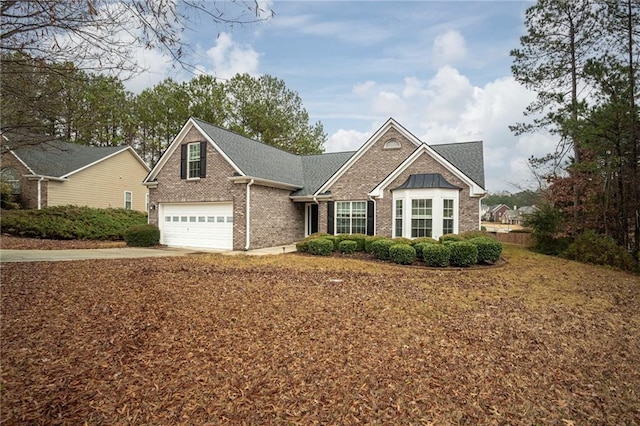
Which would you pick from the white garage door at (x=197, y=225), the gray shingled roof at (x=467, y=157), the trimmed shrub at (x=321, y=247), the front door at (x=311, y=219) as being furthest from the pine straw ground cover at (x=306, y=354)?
the front door at (x=311, y=219)

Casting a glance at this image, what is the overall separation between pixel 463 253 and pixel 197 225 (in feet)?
41.2

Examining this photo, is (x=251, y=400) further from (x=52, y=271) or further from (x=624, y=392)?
(x=52, y=271)

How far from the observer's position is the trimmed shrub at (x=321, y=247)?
1374 centimetres

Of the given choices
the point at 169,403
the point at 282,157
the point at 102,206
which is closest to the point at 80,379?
the point at 169,403

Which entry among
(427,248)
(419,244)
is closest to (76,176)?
(419,244)

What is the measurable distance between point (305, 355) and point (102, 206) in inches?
993

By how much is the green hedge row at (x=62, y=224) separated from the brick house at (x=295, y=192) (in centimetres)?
330

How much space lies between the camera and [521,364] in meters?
4.16

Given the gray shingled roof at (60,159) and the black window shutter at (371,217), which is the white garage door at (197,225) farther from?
the gray shingled roof at (60,159)

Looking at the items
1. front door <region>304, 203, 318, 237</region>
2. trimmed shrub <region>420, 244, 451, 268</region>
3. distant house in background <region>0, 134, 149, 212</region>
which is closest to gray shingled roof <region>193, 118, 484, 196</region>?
front door <region>304, 203, 318, 237</region>

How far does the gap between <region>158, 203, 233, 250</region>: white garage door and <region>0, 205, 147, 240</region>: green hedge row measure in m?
3.78

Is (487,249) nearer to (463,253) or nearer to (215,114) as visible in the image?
(463,253)

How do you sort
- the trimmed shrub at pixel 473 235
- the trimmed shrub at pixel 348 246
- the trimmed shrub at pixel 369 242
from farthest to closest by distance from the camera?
the trimmed shrub at pixel 348 246
the trimmed shrub at pixel 369 242
the trimmed shrub at pixel 473 235

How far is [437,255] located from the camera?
11.4 meters
